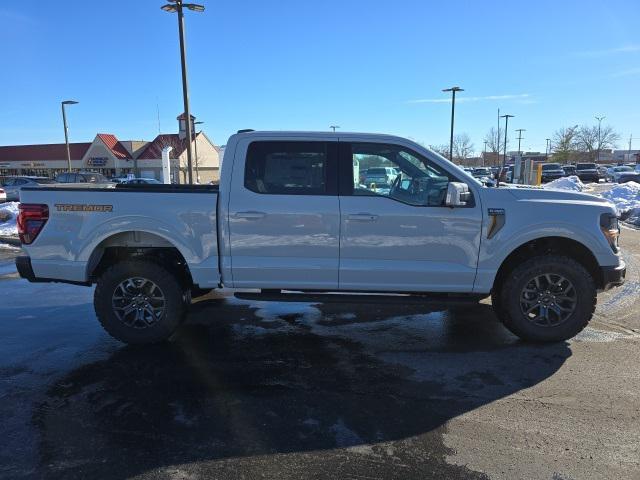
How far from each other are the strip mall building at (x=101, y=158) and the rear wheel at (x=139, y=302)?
55.5 meters

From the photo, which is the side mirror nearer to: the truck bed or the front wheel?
the front wheel

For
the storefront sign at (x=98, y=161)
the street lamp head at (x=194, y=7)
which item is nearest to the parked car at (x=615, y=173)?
the street lamp head at (x=194, y=7)

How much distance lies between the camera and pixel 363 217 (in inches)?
185

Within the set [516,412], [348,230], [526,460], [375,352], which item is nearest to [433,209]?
[348,230]

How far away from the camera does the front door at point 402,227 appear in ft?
15.4

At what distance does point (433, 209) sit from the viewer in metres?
4.70

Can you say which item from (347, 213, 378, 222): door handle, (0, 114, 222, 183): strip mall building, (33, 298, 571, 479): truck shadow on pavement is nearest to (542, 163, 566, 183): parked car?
(0, 114, 222, 183): strip mall building

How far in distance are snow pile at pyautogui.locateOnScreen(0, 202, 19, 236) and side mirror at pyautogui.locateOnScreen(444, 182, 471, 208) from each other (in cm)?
1278

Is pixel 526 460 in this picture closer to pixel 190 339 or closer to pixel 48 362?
pixel 190 339

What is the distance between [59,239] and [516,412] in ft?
14.5

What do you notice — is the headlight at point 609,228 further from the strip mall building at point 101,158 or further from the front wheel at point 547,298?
the strip mall building at point 101,158

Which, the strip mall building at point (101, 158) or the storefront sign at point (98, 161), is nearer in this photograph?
the strip mall building at point (101, 158)

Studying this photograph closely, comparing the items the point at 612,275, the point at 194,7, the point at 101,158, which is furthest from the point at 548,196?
the point at 101,158

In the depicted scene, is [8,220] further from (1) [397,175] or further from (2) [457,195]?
(2) [457,195]
